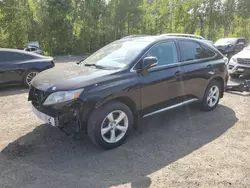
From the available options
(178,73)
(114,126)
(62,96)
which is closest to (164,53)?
(178,73)

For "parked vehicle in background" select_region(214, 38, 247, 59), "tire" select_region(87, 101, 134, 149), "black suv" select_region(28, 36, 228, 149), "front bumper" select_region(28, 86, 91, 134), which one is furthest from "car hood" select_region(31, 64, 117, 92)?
"parked vehicle in background" select_region(214, 38, 247, 59)

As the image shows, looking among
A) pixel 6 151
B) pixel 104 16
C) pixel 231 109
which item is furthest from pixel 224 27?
pixel 6 151

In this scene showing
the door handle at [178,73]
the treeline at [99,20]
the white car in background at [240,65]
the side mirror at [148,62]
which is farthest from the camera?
the treeline at [99,20]

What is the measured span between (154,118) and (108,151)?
1.59m

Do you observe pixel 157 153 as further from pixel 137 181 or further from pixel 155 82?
pixel 155 82

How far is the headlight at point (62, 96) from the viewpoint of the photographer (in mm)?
3371

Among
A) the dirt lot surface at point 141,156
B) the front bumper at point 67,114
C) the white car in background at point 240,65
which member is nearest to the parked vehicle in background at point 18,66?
the dirt lot surface at point 141,156

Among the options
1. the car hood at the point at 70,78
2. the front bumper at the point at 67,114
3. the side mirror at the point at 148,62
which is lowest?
the front bumper at the point at 67,114

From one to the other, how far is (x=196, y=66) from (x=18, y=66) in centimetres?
519

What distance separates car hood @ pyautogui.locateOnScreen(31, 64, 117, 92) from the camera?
3.48m

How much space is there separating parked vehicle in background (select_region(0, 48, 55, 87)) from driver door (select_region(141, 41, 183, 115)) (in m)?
4.74

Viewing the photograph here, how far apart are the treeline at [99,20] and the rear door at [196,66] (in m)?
14.1

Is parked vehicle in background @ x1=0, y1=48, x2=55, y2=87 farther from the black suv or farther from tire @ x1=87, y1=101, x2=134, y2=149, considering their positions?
tire @ x1=87, y1=101, x2=134, y2=149

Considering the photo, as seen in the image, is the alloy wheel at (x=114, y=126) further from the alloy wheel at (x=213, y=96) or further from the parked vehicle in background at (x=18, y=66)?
→ the parked vehicle in background at (x=18, y=66)
